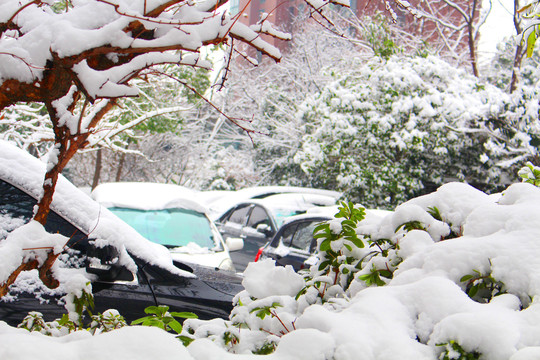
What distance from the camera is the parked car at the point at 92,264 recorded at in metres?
3.24

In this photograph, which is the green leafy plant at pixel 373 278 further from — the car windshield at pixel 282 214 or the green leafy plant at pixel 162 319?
the car windshield at pixel 282 214

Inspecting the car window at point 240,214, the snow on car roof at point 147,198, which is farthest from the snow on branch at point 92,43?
the car window at point 240,214

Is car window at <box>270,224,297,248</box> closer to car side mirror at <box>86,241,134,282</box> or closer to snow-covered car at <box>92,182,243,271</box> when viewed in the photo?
snow-covered car at <box>92,182,243,271</box>

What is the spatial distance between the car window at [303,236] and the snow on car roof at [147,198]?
4.41 feet

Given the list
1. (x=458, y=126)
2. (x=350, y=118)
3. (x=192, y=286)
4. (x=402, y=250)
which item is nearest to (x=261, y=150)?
(x=350, y=118)

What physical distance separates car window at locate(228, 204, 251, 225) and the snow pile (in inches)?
317

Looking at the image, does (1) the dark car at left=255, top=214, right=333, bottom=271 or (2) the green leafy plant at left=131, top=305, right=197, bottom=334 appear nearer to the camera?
(2) the green leafy plant at left=131, top=305, right=197, bottom=334

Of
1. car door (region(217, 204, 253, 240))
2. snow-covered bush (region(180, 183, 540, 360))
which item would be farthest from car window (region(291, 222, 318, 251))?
snow-covered bush (region(180, 183, 540, 360))

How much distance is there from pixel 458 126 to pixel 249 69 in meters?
15.3

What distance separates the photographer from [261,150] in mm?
22344

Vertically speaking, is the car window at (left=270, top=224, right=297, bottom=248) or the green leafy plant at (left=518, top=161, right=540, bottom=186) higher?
the green leafy plant at (left=518, top=161, right=540, bottom=186)

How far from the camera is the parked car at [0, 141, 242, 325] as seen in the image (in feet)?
10.6

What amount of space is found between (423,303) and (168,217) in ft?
17.0

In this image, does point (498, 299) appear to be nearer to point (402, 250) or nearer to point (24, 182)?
point (402, 250)
